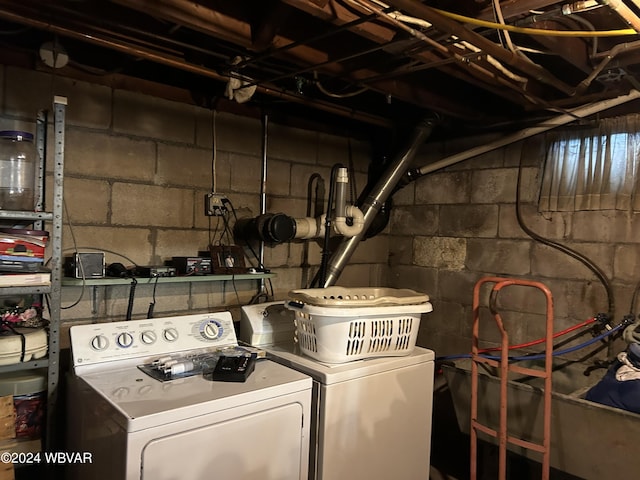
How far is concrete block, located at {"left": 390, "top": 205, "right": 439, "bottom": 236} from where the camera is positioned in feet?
9.66

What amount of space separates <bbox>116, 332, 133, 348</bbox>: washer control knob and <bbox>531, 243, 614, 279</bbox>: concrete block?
2.01 metres

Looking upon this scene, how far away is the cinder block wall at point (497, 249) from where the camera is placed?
7.50 feet

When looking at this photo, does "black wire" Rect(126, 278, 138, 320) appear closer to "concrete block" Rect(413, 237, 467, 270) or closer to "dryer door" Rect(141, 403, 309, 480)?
"dryer door" Rect(141, 403, 309, 480)

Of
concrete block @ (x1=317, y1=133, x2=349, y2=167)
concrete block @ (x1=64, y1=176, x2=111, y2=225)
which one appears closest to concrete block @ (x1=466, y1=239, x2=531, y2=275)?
concrete block @ (x1=317, y1=133, x2=349, y2=167)

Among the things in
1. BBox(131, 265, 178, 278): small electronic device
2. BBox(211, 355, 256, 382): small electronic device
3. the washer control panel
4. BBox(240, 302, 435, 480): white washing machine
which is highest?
BBox(131, 265, 178, 278): small electronic device

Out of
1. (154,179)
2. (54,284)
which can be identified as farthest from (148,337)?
(154,179)

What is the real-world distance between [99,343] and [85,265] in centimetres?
35

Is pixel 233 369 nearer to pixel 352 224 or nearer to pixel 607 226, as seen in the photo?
pixel 352 224

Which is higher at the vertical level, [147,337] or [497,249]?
[497,249]

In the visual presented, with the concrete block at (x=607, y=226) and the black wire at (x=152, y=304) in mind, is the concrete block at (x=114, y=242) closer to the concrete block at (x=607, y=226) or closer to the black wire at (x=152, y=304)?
the black wire at (x=152, y=304)

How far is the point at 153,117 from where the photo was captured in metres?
2.15

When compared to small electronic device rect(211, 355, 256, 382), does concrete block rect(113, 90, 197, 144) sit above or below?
above

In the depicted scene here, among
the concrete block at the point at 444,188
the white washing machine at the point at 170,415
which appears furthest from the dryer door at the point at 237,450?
the concrete block at the point at 444,188

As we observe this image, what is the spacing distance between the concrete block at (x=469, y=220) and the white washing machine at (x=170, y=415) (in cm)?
148
